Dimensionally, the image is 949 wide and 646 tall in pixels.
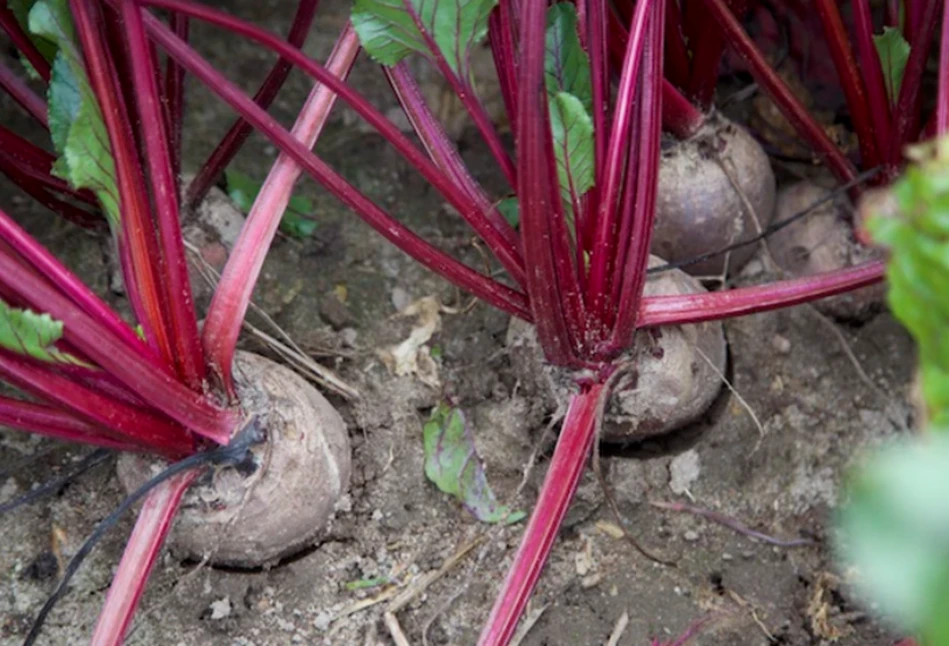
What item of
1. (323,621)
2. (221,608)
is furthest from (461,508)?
(221,608)

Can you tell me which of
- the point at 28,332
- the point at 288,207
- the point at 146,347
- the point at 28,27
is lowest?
the point at 288,207

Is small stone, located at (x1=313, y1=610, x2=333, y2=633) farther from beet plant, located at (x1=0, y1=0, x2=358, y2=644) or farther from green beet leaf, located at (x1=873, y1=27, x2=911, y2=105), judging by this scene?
green beet leaf, located at (x1=873, y1=27, x2=911, y2=105)

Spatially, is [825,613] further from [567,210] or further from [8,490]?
[8,490]

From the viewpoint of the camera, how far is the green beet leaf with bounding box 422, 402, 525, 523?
5.10 ft

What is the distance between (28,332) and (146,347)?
208 mm

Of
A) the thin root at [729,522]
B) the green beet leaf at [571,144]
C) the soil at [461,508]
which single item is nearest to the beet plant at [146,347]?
the soil at [461,508]

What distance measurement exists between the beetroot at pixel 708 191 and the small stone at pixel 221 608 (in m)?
0.89

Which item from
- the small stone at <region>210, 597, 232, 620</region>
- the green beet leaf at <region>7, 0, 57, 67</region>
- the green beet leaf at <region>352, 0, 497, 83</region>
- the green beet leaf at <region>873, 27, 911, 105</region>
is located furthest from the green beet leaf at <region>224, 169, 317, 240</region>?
the green beet leaf at <region>873, 27, 911, 105</region>

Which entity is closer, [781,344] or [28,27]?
[28,27]

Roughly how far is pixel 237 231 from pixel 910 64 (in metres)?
1.10

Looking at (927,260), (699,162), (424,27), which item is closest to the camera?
(927,260)

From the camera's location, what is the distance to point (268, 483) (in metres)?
1.41

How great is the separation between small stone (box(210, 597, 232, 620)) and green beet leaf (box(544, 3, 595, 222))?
747mm

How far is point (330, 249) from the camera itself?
71.7 inches
